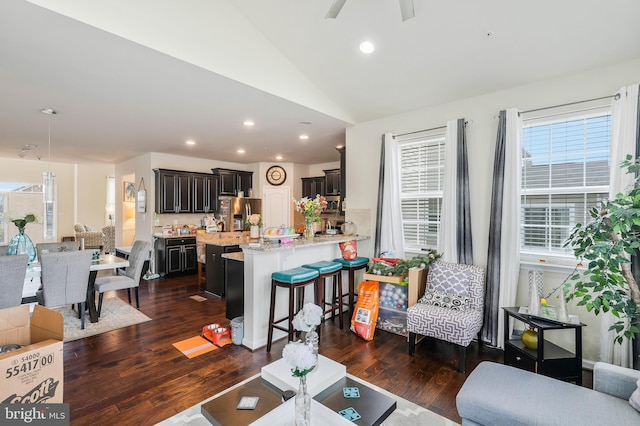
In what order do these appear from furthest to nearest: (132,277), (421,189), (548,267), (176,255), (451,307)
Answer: (176,255)
(132,277)
(421,189)
(451,307)
(548,267)

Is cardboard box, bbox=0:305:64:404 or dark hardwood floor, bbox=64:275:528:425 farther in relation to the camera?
dark hardwood floor, bbox=64:275:528:425

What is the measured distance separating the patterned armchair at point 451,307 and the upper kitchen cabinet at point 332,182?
12.8 ft

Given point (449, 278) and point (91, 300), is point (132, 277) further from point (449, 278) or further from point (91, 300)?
point (449, 278)

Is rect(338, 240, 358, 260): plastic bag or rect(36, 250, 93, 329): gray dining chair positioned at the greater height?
rect(338, 240, 358, 260): plastic bag

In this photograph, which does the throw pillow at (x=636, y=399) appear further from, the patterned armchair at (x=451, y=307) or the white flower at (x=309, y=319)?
the white flower at (x=309, y=319)

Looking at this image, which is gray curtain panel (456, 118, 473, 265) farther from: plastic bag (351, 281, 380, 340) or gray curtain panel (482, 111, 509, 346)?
plastic bag (351, 281, 380, 340)

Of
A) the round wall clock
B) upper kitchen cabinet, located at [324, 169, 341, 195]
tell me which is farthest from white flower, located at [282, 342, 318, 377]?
the round wall clock

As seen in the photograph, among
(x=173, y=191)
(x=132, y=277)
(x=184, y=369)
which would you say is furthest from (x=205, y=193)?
(x=184, y=369)

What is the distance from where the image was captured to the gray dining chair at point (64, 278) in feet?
10.9

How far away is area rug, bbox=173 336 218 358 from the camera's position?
10.1ft

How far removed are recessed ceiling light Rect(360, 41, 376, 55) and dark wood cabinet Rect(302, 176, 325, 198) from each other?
4.54m

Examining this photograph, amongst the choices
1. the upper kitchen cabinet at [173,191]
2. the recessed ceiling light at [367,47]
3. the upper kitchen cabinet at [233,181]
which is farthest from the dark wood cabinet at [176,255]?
the recessed ceiling light at [367,47]

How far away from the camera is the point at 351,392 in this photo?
1806 mm

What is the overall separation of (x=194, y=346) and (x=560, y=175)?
418cm
